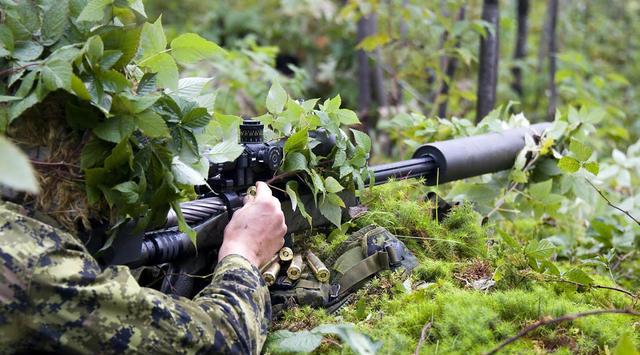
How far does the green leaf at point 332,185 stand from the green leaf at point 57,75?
132 cm

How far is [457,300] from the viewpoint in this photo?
3014mm

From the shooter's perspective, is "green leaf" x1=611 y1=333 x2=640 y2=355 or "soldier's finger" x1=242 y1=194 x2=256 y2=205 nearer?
"green leaf" x1=611 y1=333 x2=640 y2=355

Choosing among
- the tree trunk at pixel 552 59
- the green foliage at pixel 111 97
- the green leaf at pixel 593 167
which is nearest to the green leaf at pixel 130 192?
the green foliage at pixel 111 97

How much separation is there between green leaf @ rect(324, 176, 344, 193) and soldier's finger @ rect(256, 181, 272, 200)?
32cm

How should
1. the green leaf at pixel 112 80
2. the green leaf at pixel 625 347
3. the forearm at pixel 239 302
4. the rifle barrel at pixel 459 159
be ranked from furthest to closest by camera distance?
the rifle barrel at pixel 459 159 → the forearm at pixel 239 302 → the green leaf at pixel 112 80 → the green leaf at pixel 625 347

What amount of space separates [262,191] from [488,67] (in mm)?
3832

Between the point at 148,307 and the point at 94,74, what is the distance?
815 mm

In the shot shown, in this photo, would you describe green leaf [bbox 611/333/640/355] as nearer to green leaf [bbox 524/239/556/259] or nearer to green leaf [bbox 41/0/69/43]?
green leaf [bbox 524/239/556/259]

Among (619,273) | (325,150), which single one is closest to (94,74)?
(325,150)

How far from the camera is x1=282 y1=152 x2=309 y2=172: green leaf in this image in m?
3.20

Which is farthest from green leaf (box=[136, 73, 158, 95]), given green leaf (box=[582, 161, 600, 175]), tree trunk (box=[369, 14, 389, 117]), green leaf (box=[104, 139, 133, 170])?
tree trunk (box=[369, 14, 389, 117])

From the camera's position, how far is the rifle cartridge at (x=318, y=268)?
3.24 metres

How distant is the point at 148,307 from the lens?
2.40m

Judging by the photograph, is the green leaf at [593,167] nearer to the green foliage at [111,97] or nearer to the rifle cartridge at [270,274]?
the rifle cartridge at [270,274]
